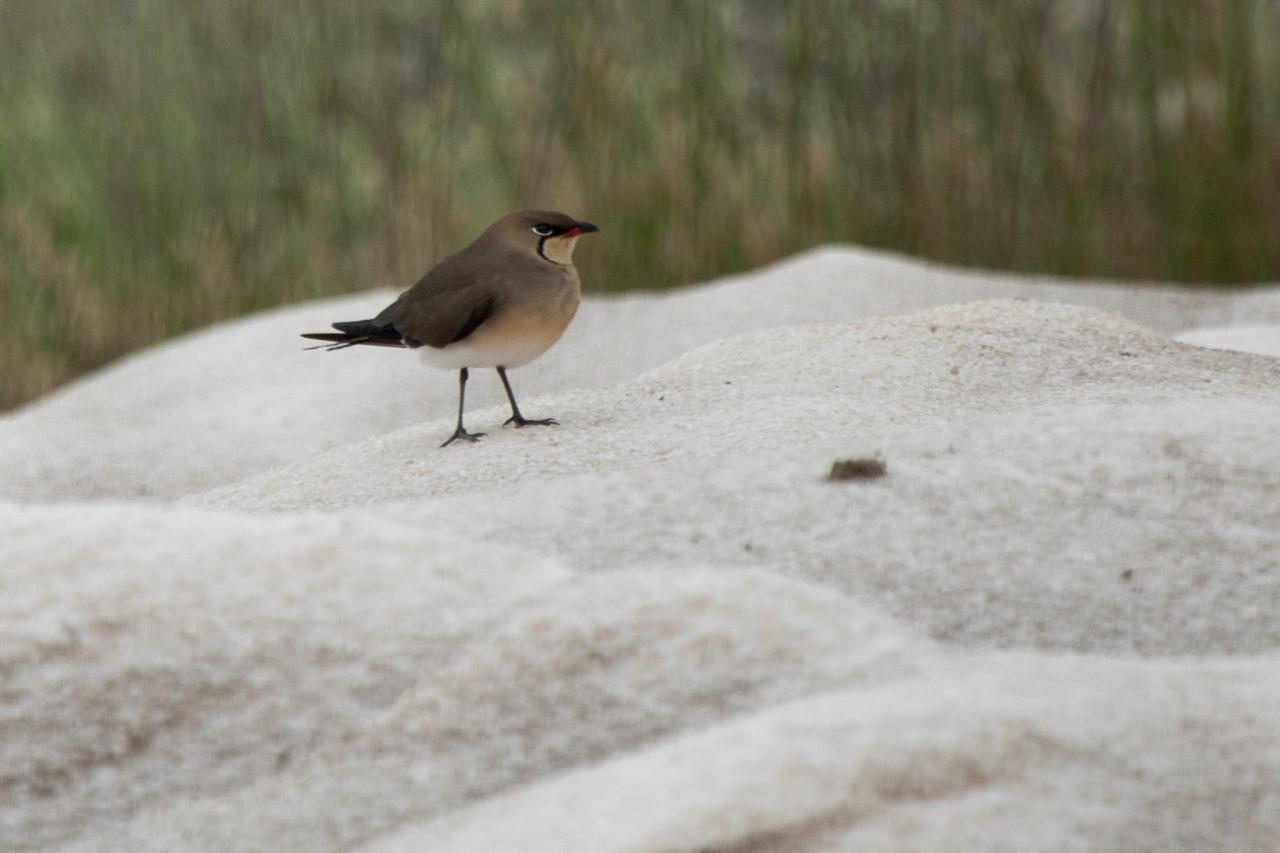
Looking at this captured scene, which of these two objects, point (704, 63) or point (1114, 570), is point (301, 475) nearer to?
point (1114, 570)

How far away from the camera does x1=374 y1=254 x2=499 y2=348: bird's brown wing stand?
2.59 m

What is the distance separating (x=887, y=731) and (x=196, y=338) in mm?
3664

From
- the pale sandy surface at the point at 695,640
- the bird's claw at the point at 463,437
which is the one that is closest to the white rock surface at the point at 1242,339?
the pale sandy surface at the point at 695,640

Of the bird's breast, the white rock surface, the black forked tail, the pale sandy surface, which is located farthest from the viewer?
the white rock surface

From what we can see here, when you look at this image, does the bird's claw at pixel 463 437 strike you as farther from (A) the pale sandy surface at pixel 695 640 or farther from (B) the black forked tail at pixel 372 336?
(B) the black forked tail at pixel 372 336

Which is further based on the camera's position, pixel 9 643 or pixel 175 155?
pixel 175 155

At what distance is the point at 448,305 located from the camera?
2602mm

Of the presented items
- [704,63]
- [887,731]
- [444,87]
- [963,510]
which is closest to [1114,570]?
[963,510]

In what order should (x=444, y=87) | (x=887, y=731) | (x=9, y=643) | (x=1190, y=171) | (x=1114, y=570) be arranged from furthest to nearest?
(x=444, y=87) < (x=1190, y=171) < (x=1114, y=570) < (x=9, y=643) < (x=887, y=731)

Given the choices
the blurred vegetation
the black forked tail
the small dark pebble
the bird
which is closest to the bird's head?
the bird

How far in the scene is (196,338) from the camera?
4.78 meters

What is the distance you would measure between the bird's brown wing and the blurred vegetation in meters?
2.40

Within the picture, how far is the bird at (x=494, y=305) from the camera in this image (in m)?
2.59

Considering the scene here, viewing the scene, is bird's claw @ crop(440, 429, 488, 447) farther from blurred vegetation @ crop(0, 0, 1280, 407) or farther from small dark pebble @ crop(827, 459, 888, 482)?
blurred vegetation @ crop(0, 0, 1280, 407)
